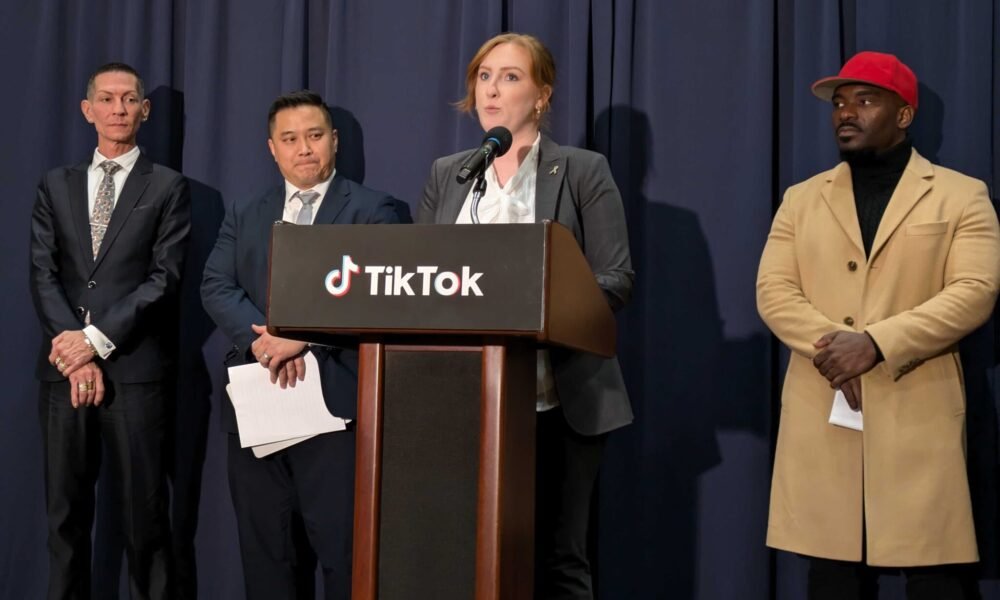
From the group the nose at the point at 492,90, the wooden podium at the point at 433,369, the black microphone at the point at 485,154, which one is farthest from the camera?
the nose at the point at 492,90

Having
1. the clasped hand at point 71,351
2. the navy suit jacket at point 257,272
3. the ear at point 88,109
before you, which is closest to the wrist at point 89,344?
the clasped hand at point 71,351

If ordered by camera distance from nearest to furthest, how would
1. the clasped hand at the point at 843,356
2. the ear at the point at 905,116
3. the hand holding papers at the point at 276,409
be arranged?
the clasped hand at the point at 843,356 < the ear at the point at 905,116 < the hand holding papers at the point at 276,409

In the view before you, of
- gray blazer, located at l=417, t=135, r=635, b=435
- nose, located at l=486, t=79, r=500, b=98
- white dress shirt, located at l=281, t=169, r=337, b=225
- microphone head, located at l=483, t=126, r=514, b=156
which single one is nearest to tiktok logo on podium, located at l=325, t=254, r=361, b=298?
microphone head, located at l=483, t=126, r=514, b=156

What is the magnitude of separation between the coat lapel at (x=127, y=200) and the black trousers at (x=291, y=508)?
763mm

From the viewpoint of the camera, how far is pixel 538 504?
2400 millimetres

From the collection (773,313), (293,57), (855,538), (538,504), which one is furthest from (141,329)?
(855,538)

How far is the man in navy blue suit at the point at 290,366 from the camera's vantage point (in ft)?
10.5

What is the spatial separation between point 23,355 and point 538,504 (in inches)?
101

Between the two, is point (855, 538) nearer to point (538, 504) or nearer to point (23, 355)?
point (538, 504)

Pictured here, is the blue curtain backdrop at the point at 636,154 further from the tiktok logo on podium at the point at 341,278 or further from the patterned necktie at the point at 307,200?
the tiktok logo on podium at the point at 341,278

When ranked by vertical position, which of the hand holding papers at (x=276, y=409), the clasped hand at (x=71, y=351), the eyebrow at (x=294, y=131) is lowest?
the hand holding papers at (x=276, y=409)

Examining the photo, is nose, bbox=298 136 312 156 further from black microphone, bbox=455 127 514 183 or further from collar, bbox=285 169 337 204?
black microphone, bbox=455 127 514 183

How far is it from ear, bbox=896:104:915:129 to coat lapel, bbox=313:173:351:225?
5.64 feet

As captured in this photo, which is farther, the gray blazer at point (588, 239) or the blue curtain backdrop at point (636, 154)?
the blue curtain backdrop at point (636, 154)
